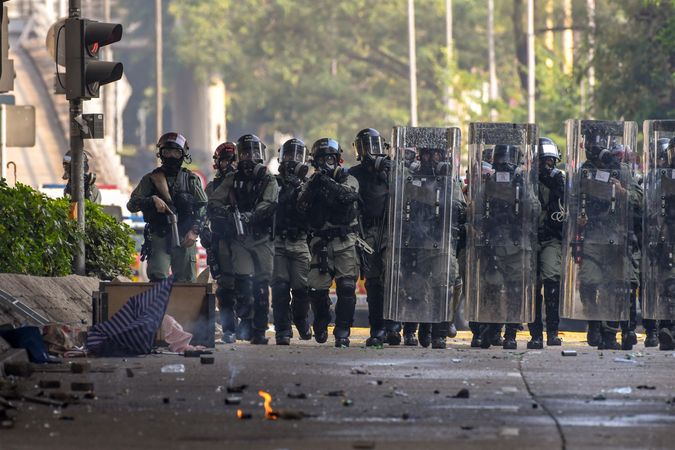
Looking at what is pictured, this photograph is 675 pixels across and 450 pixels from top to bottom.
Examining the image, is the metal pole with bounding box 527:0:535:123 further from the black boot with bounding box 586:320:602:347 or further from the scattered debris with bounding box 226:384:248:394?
the scattered debris with bounding box 226:384:248:394

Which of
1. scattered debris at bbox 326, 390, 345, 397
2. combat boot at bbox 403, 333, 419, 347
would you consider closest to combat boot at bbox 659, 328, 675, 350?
combat boot at bbox 403, 333, 419, 347

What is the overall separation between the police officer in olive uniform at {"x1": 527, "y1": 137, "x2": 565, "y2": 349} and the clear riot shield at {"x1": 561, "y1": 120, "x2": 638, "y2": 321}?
0.79ft

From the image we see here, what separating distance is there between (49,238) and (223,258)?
167 cm

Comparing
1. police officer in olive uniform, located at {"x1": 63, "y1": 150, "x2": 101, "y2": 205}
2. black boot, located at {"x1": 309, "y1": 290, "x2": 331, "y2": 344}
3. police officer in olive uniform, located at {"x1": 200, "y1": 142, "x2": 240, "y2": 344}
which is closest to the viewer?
black boot, located at {"x1": 309, "y1": 290, "x2": 331, "y2": 344}

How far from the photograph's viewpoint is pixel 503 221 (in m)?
19.0

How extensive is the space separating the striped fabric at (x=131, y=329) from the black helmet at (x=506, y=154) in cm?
396

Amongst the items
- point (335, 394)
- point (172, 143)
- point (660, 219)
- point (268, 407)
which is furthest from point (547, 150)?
point (268, 407)

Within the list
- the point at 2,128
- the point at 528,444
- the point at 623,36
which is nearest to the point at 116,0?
the point at 623,36

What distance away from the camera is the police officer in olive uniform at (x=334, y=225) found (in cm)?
1894

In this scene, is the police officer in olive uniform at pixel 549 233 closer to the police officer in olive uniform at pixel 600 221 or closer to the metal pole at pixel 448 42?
the police officer in olive uniform at pixel 600 221

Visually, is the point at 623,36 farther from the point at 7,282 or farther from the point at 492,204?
the point at 7,282

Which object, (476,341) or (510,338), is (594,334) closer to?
(510,338)

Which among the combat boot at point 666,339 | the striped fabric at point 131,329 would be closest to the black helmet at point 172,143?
the striped fabric at point 131,329

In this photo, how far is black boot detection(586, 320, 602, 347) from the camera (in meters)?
19.6
